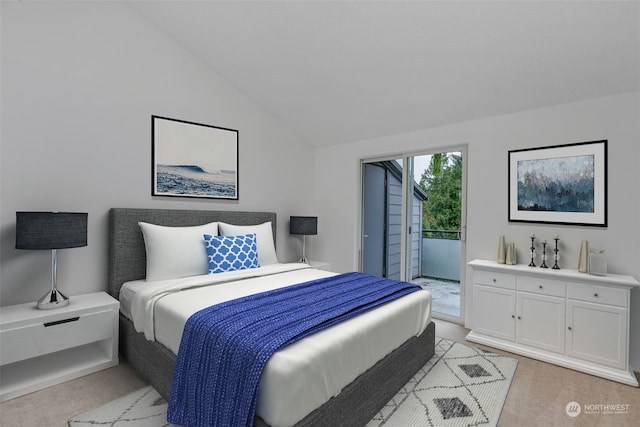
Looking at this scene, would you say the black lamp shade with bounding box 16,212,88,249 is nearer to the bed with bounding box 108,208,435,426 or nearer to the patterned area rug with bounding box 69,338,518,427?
the bed with bounding box 108,208,435,426

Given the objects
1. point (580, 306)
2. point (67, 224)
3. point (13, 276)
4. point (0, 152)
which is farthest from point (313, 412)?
point (0, 152)

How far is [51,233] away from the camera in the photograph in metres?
2.24

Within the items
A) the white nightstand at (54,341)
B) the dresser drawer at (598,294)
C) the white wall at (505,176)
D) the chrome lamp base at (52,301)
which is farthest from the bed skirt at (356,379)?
the white wall at (505,176)

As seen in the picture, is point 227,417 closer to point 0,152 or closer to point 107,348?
point 107,348

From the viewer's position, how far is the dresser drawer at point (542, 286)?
106 inches

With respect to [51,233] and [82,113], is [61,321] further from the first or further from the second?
[82,113]

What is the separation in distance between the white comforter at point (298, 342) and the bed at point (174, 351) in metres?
0.05

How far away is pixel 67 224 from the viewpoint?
231 centimetres

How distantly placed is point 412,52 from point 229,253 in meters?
2.47

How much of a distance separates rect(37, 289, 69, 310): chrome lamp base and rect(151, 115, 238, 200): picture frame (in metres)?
1.20

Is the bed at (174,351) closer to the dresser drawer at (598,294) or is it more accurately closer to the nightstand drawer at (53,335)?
the nightstand drawer at (53,335)

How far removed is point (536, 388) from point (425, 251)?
190 cm

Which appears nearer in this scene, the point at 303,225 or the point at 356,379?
the point at 356,379

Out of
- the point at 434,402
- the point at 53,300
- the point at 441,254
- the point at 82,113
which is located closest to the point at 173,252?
the point at 53,300
